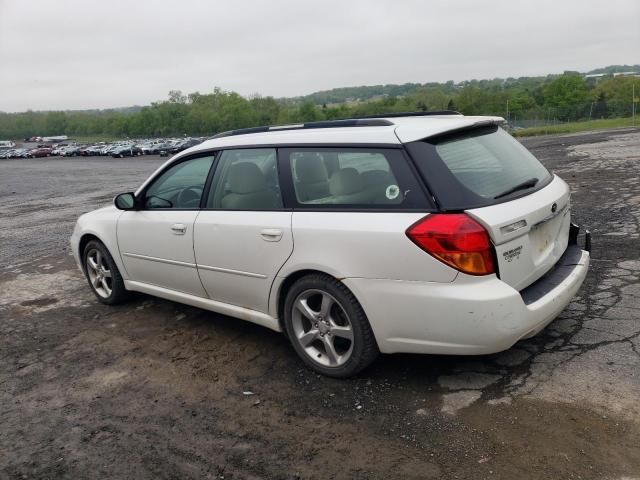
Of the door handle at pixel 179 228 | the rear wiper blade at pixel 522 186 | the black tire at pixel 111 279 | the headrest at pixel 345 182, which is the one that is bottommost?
the black tire at pixel 111 279

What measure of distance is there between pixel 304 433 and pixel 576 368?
1.74 metres

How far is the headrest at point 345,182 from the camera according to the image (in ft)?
11.5

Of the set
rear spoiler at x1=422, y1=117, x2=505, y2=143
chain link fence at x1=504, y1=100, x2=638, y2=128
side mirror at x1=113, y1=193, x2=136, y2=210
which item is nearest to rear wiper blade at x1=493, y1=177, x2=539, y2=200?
rear spoiler at x1=422, y1=117, x2=505, y2=143

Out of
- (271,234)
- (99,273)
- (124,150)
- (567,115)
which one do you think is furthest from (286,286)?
(124,150)

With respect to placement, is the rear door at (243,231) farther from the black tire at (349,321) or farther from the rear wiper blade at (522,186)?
the rear wiper blade at (522,186)

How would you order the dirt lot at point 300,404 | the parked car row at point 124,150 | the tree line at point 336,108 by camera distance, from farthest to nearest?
the tree line at point 336,108 < the parked car row at point 124,150 < the dirt lot at point 300,404

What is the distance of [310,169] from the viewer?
3770mm

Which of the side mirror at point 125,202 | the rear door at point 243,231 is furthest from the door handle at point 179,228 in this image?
the side mirror at point 125,202

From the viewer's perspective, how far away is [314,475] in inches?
108

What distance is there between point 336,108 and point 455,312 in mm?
108235

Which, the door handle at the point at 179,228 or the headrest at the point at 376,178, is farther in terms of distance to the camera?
the door handle at the point at 179,228

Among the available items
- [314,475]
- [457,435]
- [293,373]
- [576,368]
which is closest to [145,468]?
[314,475]

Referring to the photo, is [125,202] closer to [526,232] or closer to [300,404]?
[300,404]

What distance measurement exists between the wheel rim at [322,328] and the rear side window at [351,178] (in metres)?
0.62
